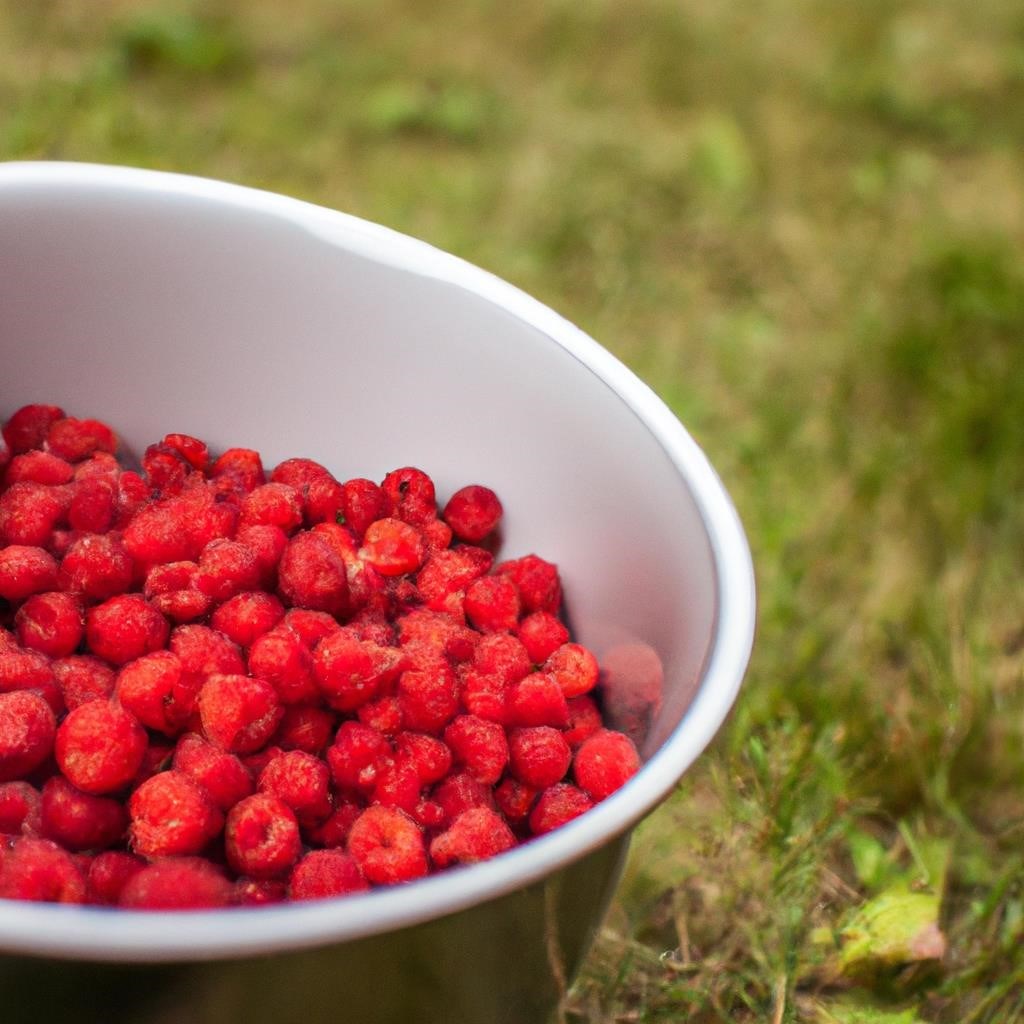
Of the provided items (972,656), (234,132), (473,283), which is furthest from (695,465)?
(234,132)

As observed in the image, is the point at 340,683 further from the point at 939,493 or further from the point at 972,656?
the point at 939,493

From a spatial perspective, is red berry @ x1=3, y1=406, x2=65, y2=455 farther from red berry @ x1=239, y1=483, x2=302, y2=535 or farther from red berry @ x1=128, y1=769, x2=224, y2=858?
red berry @ x1=128, y1=769, x2=224, y2=858

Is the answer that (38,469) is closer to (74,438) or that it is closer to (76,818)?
(74,438)

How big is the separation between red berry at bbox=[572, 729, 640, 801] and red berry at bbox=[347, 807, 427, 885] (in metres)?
0.12

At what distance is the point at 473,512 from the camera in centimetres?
99

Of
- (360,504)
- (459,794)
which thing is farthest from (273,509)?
(459,794)

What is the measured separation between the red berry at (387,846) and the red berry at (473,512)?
27 cm

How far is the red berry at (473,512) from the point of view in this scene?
3.25ft

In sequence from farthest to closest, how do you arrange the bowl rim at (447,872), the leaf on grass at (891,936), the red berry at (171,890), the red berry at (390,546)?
the leaf on grass at (891,936)
the red berry at (390,546)
the red berry at (171,890)
the bowl rim at (447,872)

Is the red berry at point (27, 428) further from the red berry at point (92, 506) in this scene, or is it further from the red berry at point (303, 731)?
the red berry at point (303, 731)

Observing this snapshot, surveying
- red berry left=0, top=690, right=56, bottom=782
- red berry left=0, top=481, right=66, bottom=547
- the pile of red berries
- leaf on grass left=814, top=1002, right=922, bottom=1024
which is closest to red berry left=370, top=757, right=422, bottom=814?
the pile of red berries

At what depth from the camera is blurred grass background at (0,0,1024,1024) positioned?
1.13 metres

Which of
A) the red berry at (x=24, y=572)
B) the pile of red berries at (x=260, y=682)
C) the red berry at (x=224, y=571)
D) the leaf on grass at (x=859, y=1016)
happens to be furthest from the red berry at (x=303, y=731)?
the leaf on grass at (x=859, y=1016)

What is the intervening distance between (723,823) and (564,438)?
1.43 feet
